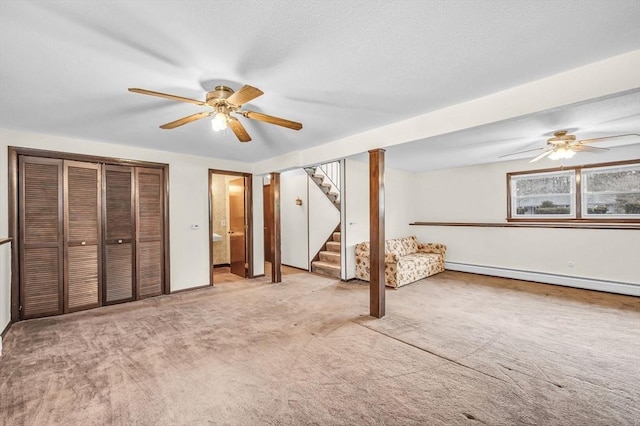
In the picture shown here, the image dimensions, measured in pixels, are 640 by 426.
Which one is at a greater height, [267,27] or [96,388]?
[267,27]

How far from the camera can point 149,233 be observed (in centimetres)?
458

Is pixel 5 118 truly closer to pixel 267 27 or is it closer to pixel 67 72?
pixel 67 72

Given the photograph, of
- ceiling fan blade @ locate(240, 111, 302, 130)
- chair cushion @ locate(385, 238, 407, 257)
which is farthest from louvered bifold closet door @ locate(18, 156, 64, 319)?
chair cushion @ locate(385, 238, 407, 257)

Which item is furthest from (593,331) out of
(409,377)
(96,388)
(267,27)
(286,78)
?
(96,388)

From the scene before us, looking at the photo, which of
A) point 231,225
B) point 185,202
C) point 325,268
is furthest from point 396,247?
point 185,202

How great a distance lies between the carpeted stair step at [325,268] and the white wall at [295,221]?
312mm

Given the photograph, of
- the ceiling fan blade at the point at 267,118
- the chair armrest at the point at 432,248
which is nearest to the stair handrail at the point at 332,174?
the chair armrest at the point at 432,248

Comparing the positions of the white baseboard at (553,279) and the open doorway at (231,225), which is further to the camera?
the open doorway at (231,225)

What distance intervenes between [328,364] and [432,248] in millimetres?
4844

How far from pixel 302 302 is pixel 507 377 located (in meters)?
2.66

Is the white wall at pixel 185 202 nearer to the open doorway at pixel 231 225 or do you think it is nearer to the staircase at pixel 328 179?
the open doorway at pixel 231 225

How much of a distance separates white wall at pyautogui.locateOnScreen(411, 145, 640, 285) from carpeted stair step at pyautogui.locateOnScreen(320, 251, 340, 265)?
92.0 inches

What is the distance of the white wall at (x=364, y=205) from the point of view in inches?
221

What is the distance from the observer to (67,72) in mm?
2156
